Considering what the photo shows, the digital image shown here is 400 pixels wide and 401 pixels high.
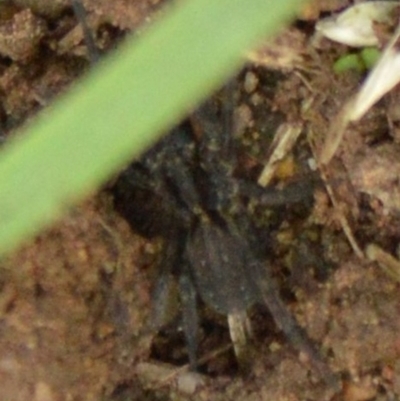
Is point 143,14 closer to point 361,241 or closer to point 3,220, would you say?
point 361,241

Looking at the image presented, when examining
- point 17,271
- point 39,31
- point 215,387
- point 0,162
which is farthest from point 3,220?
point 215,387

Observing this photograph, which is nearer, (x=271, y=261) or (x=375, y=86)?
(x=375, y=86)

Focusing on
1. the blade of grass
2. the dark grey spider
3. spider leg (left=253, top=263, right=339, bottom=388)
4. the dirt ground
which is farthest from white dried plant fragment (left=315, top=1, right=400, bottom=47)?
the blade of grass

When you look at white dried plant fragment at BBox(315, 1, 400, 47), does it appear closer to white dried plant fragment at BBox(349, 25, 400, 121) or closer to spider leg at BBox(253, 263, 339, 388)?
white dried plant fragment at BBox(349, 25, 400, 121)

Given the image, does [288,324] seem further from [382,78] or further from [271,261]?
[382,78]

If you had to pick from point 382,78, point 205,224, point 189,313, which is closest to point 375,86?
point 382,78

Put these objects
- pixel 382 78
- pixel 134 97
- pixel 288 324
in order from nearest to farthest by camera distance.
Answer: pixel 134 97
pixel 382 78
pixel 288 324

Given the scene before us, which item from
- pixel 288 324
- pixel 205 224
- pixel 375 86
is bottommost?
pixel 288 324
